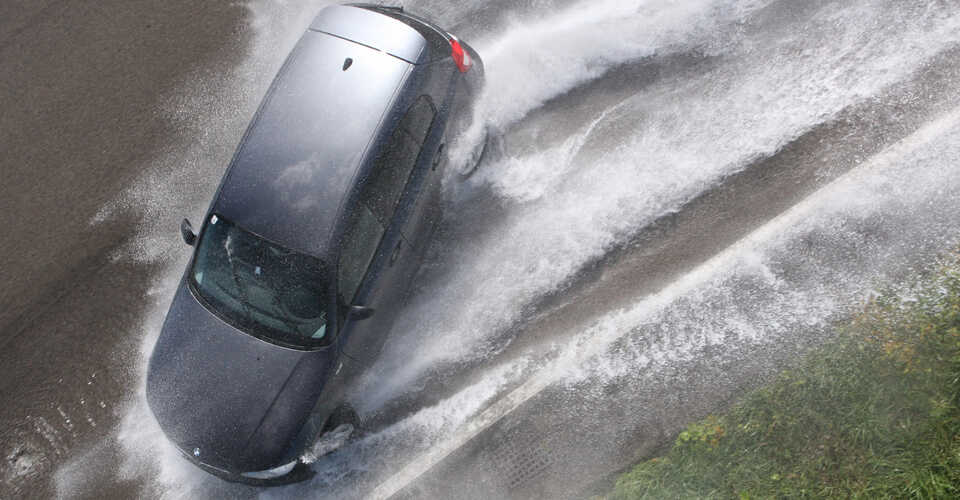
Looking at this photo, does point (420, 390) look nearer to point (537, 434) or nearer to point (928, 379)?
point (537, 434)

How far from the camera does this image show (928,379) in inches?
208

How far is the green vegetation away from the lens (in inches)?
202

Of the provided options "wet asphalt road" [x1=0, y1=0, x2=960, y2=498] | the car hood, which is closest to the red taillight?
"wet asphalt road" [x1=0, y1=0, x2=960, y2=498]

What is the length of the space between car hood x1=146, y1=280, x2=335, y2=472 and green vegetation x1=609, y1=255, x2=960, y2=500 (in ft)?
9.42

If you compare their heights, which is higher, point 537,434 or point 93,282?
point 93,282

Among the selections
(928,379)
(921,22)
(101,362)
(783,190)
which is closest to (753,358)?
(928,379)

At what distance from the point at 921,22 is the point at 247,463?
8.02 m

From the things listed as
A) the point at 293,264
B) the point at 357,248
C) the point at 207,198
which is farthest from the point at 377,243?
the point at 207,198

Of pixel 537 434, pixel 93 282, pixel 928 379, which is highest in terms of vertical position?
pixel 93 282

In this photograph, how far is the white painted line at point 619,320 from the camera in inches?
235

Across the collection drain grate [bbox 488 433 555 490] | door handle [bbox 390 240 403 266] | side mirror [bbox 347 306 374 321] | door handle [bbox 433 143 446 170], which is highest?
door handle [bbox 433 143 446 170]

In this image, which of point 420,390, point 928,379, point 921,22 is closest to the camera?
point 928,379

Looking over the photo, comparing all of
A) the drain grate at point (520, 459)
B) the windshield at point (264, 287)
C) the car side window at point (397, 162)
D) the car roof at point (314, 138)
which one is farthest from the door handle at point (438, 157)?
the drain grate at point (520, 459)

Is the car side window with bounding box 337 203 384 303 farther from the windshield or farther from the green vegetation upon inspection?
the green vegetation
